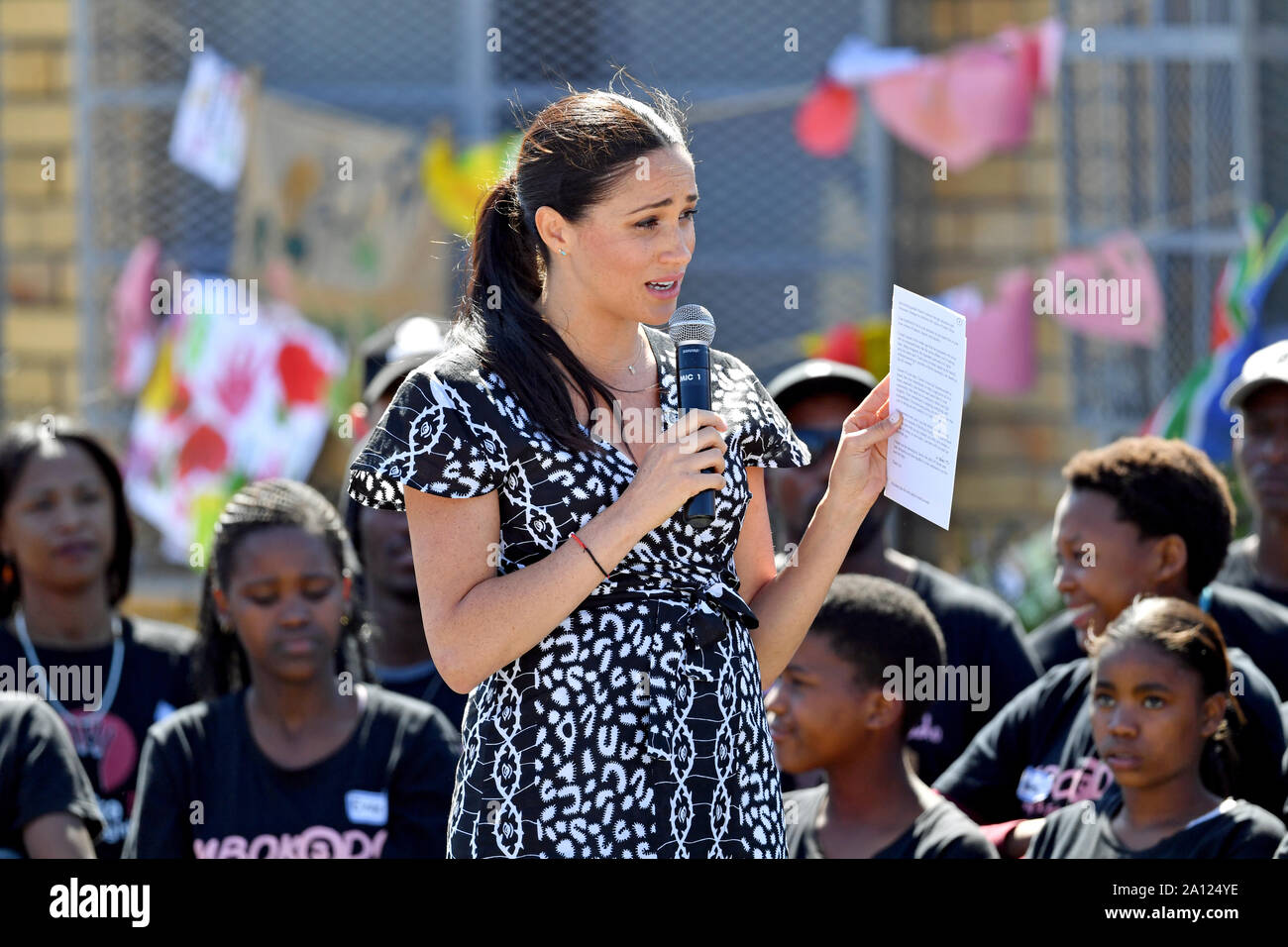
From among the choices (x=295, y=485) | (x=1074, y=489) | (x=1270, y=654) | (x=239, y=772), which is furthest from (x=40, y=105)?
(x=1270, y=654)

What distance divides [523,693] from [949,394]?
0.80 m

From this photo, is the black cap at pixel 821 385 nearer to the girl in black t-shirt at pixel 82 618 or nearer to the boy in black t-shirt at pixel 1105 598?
the boy in black t-shirt at pixel 1105 598

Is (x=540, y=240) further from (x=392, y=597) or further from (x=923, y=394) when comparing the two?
(x=392, y=597)

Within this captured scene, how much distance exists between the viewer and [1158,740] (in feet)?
10.7

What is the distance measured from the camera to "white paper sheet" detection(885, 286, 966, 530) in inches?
105

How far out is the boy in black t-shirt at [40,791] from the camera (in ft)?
11.7

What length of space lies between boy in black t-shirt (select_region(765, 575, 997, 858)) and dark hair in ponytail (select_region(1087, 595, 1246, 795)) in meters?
0.44

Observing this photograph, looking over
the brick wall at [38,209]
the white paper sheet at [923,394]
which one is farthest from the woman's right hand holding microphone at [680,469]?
the brick wall at [38,209]

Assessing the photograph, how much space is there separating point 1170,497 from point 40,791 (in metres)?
2.48

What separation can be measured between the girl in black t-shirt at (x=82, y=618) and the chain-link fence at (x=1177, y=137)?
11.7 ft

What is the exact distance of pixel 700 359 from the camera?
8.14ft

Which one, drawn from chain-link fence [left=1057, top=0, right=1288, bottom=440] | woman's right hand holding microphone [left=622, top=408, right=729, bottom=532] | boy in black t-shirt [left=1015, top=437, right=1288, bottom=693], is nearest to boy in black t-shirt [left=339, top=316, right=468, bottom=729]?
boy in black t-shirt [left=1015, top=437, right=1288, bottom=693]
